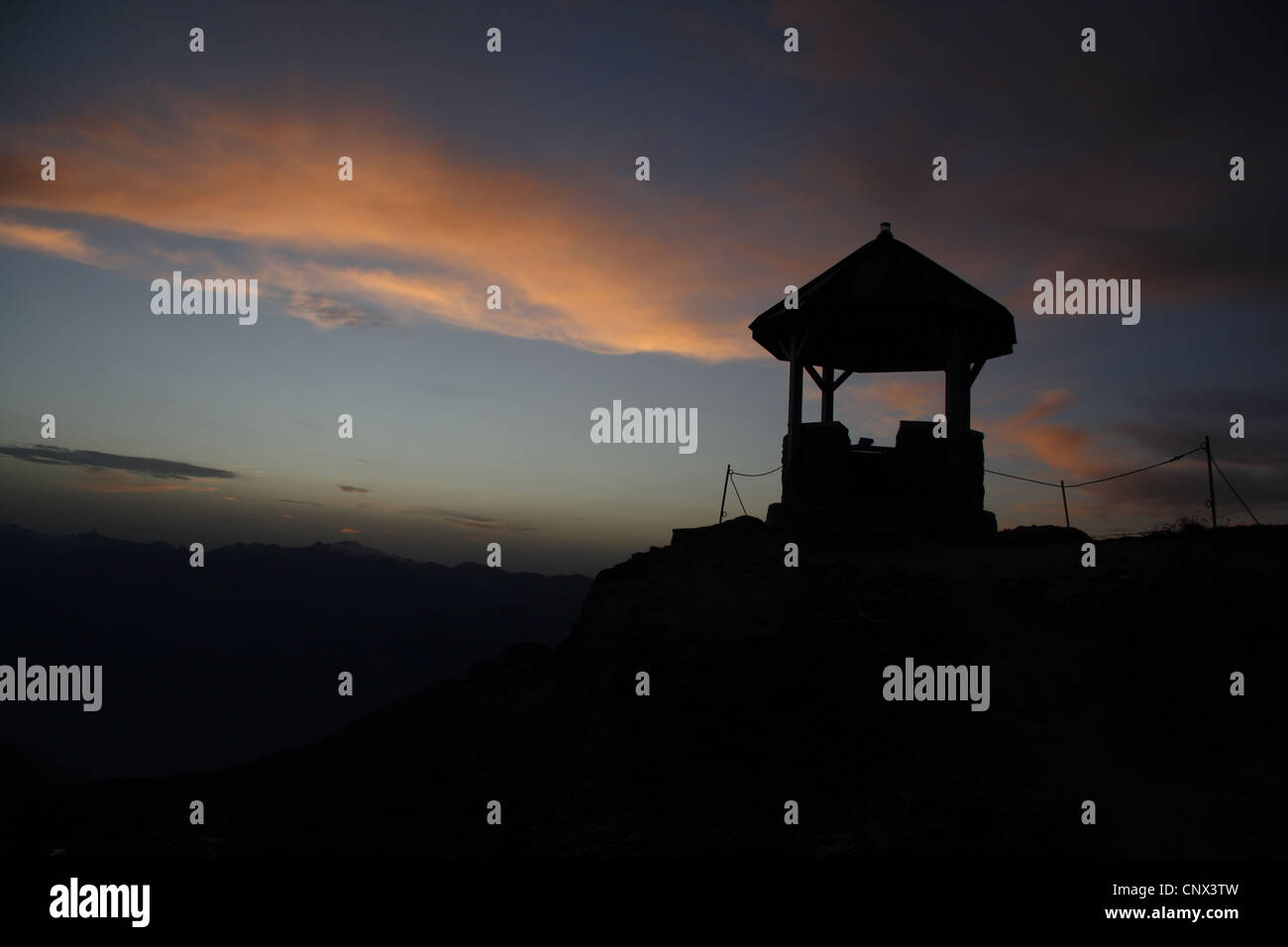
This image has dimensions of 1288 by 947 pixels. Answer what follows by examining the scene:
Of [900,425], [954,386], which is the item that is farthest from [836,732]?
[954,386]

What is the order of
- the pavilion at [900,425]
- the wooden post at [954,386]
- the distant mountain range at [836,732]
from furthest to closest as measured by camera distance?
the wooden post at [954,386], the pavilion at [900,425], the distant mountain range at [836,732]

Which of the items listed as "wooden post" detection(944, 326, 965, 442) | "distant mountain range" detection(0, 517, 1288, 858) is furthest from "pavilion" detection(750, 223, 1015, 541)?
"distant mountain range" detection(0, 517, 1288, 858)

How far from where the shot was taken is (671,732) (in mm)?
10438

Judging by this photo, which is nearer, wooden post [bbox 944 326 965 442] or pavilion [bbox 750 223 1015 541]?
pavilion [bbox 750 223 1015 541]

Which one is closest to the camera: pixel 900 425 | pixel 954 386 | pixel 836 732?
pixel 836 732

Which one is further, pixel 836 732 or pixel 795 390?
pixel 795 390

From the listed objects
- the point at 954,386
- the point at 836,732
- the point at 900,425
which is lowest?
the point at 836,732

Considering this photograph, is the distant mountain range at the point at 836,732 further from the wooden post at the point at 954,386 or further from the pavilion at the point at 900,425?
the wooden post at the point at 954,386

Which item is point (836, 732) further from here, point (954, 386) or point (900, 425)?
point (954, 386)

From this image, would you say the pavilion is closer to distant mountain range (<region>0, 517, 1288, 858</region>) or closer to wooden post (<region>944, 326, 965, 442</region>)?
wooden post (<region>944, 326, 965, 442</region>)

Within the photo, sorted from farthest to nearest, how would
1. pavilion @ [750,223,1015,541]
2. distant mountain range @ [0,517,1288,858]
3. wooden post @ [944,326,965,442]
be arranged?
wooden post @ [944,326,965,442] → pavilion @ [750,223,1015,541] → distant mountain range @ [0,517,1288,858]

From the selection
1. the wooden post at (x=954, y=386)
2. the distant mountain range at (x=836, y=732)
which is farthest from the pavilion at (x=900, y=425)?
the distant mountain range at (x=836, y=732)

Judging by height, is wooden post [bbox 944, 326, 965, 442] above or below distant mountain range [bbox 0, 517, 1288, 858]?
above

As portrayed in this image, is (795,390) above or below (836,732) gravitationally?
above
